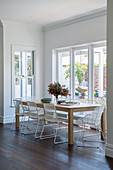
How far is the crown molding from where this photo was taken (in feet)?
21.4

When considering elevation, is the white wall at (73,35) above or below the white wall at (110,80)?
above

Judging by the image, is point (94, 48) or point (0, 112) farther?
point (0, 112)

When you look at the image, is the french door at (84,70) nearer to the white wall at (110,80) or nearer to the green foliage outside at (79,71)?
the green foliage outside at (79,71)

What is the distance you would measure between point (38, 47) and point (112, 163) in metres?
5.34

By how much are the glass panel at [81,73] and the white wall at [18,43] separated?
149 cm

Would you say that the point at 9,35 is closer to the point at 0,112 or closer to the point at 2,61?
the point at 2,61

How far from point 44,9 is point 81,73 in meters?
2.09

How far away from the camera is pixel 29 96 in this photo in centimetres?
850

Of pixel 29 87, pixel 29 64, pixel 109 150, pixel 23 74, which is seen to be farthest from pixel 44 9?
pixel 109 150

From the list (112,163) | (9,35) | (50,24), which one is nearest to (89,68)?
(50,24)

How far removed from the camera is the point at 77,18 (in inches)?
286

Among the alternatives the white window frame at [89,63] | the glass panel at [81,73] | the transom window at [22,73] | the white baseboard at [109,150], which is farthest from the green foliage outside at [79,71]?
the white baseboard at [109,150]

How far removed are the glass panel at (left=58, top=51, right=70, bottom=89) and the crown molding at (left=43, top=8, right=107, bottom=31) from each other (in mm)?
880

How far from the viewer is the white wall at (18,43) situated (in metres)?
7.87
